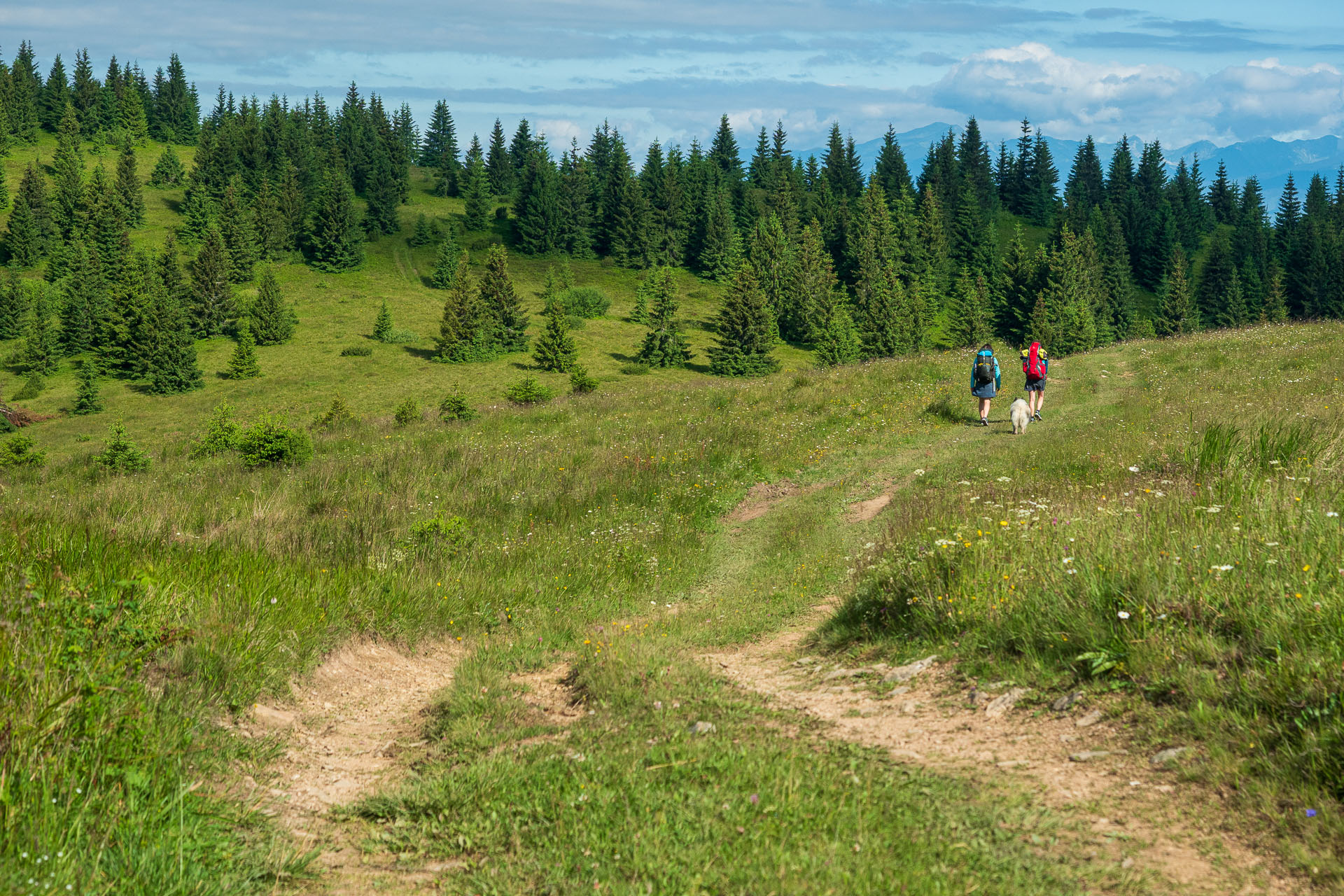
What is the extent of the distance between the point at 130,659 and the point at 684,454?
1205 cm

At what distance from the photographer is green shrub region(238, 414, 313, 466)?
18688 mm

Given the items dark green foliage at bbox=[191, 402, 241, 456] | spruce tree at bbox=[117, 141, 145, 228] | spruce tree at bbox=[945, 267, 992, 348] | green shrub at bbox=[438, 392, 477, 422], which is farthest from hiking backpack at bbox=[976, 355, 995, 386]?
spruce tree at bbox=[117, 141, 145, 228]

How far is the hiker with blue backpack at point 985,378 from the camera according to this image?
59.4 ft

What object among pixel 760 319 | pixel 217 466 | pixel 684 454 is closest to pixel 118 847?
pixel 684 454

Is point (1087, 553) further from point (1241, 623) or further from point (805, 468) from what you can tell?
point (805, 468)

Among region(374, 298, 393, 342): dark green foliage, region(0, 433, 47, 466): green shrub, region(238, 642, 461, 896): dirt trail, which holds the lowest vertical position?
region(0, 433, 47, 466): green shrub

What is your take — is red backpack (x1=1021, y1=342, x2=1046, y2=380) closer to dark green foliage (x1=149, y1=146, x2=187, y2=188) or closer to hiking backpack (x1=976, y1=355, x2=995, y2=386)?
hiking backpack (x1=976, y1=355, x2=995, y2=386)

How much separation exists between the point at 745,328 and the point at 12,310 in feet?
211

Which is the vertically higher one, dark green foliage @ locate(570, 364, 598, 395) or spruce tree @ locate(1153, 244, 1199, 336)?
spruce tree @ locate(1153, 244, 1199, 336)

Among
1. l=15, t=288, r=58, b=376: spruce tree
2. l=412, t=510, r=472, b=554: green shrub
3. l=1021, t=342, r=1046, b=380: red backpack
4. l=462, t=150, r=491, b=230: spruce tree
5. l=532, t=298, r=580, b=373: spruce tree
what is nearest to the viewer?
l=412, t=510, r=472, b=554: green shrub

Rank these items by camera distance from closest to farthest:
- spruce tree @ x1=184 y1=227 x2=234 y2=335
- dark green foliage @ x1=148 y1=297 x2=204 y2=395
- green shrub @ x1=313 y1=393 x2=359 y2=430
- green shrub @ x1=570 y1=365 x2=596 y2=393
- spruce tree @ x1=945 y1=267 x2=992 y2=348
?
green shrub @ x1=313 y1=393 x2=359 y2=430 < green shrub @ x1=570 y1=365 x2=596 y2=393 < dark green foliage @ x1=148 y1=297 x2=204 y2=395 < spruce tree @ x1=184 y1=227 x2=234 y2=335 < spruce tree @ x1=945 y1=267 x2=992 y2=348

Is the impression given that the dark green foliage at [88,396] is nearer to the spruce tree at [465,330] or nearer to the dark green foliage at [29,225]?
the spruce tree at [465,330]

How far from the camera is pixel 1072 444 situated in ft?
44.6

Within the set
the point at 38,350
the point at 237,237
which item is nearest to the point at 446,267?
the point at 237,237
